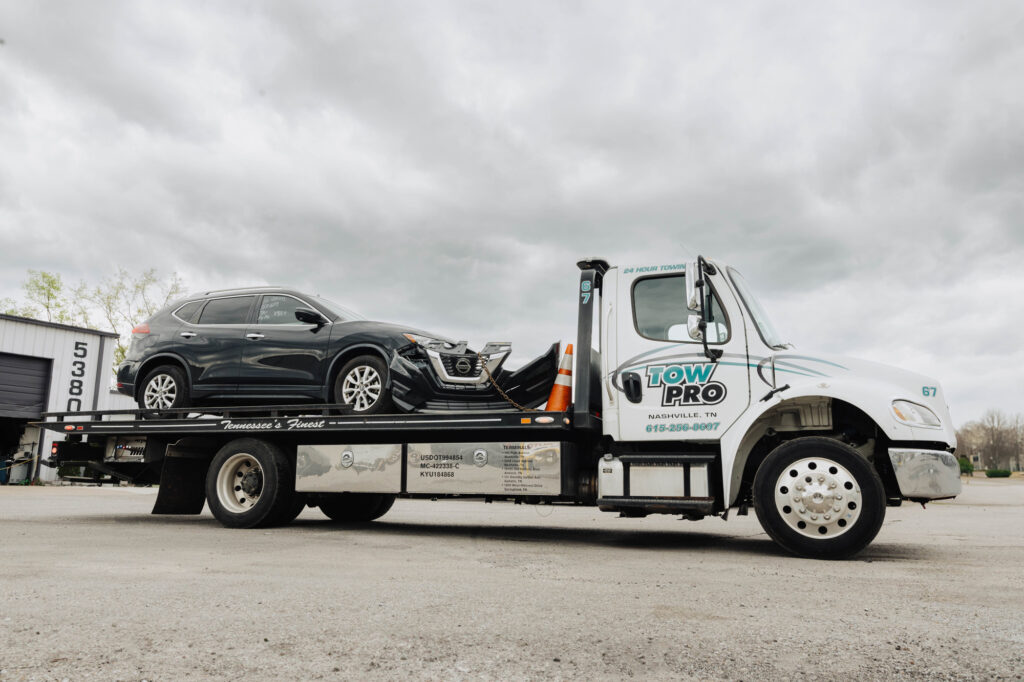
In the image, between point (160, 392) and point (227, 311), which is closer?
point (227, 311)

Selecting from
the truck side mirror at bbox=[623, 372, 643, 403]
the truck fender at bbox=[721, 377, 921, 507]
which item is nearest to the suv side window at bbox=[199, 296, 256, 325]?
the truck side mirror at bbox=[623, 372, 643, 403]

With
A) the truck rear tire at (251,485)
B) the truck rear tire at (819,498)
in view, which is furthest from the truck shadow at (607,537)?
the truck rear tire at (251,485)

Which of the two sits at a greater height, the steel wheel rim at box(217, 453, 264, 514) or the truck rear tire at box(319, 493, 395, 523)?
the steel wheel rim at box(217, 453, 264, 514)

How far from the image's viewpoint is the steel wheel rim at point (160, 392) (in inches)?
347

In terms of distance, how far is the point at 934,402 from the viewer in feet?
20.4

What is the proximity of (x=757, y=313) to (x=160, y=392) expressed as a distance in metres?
6.67

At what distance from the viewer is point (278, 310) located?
8445 mm

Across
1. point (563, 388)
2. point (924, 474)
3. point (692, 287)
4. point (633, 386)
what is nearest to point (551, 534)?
point (563, 388)

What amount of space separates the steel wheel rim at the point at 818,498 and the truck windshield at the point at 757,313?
1160 mm

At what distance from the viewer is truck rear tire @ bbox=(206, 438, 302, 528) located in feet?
27.2

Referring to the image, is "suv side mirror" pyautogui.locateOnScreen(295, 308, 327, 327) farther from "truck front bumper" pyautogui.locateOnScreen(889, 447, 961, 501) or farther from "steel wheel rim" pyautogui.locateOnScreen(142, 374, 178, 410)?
"truck front bumper" pyautogui.locateOnScreen(889, 447, 961, 501)

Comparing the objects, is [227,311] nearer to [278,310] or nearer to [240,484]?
[278,310]

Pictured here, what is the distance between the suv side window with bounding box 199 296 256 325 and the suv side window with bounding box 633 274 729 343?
→ 4425 mm

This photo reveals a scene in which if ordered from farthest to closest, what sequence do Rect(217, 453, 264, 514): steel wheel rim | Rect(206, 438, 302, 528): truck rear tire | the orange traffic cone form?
Rect(217, 453, 264, 514): steel wheel rim → Rect(206, 438, 302, 528): truck rear tire → the orange traffic cone
